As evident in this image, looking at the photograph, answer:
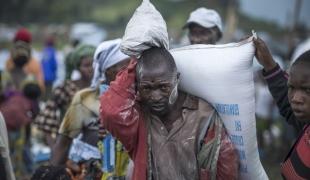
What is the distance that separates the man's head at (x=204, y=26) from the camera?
19.1 ft

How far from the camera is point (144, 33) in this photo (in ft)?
11.4

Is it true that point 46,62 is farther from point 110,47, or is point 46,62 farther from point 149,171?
point 149,171

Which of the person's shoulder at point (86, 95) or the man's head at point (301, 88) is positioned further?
the person's shoulder at point (86, 95)

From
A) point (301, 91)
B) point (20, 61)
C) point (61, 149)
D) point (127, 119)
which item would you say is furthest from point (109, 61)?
point (20, 61)

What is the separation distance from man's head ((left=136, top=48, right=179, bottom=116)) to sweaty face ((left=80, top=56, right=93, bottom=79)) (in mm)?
2082

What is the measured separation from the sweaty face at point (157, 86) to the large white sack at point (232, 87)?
0.56 feet

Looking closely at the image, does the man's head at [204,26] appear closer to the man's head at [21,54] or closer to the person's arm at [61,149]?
the person's arm at [61,149]

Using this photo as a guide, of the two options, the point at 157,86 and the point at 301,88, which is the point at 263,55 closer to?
the point at 301,88

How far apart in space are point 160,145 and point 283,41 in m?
14.7

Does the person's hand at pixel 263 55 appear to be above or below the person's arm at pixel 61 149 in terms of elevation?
above

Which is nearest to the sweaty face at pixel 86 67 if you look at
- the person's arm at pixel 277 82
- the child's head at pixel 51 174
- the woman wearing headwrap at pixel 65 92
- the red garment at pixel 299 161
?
the woman wearing headwrap at pixel 65 92

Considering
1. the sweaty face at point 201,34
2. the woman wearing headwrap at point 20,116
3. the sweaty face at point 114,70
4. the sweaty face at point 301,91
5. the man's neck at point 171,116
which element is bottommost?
the woman wearing headwrap at point 20,116

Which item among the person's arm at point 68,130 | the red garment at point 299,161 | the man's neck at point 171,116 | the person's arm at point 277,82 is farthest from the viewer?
the person's arm at point 68,130

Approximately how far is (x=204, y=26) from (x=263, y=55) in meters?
2.14
